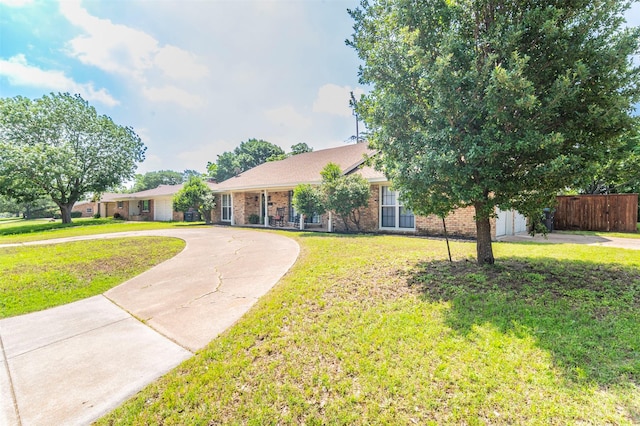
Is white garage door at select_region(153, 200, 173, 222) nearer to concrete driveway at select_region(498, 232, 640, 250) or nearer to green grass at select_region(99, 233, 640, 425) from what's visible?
green grass at select_region(99, 233, 640, 425)

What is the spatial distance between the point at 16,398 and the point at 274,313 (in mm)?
2438

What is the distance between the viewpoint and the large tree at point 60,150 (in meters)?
18.9

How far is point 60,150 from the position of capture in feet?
66.4

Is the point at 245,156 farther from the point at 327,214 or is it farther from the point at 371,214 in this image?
the point at 371,214

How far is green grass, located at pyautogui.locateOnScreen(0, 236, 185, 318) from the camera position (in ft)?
15.9

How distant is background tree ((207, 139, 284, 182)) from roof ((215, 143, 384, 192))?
80.9ft

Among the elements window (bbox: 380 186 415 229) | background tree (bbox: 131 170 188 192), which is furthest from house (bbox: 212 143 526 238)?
background tree (bbox: 131 170 188 192)

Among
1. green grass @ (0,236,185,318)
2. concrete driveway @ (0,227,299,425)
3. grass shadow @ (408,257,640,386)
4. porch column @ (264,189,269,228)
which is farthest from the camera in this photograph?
porch column @ (264,189,269,228)

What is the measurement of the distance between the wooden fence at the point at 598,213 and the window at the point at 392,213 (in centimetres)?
903

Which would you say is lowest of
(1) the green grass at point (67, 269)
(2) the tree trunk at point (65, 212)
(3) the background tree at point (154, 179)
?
(1) the green grass at point (67, 269)

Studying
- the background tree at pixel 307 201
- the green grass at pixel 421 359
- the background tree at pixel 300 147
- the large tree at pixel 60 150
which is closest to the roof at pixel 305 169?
the background tree at pixel 307 201

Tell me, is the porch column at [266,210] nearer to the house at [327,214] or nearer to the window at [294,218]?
the house at [327,214]

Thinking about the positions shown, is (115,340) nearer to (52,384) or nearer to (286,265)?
(52,384)

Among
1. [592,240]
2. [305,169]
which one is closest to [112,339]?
[592,240]
